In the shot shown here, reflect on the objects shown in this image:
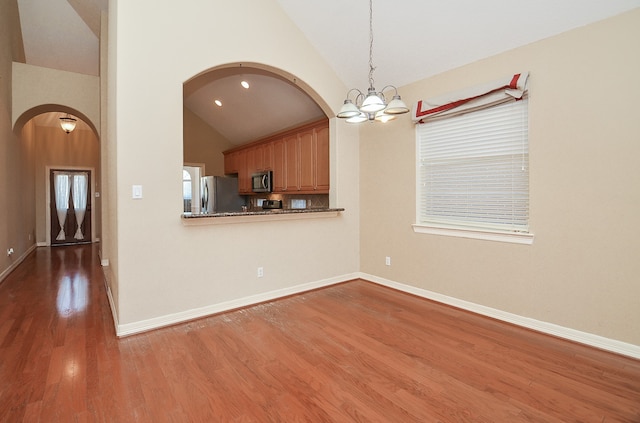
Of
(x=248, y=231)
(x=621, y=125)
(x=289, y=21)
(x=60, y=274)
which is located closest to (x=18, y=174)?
(x=60, y=274)

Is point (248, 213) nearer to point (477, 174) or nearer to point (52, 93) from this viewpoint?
point (477, 174)

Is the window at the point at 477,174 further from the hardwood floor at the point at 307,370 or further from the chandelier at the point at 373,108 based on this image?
the chandelier at the point at 373,108

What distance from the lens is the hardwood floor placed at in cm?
179

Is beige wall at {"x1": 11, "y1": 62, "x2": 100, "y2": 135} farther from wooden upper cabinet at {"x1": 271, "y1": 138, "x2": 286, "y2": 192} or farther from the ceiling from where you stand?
wooden upper cabinet at {"x1": 271, "y1": 138, "x2": 286, "y2": 192}

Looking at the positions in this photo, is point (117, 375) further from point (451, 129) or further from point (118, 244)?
point (451, 129)

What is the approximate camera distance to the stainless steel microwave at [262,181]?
5.96 m

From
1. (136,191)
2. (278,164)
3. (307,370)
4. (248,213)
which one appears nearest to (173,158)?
(136,191)

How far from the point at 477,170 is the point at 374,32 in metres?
1.82

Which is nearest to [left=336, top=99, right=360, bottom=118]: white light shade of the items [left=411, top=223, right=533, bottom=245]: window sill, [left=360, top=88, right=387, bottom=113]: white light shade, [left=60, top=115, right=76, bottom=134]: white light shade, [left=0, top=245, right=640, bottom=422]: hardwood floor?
[left=360, top=88, right=387, bottom=113]: white light shade

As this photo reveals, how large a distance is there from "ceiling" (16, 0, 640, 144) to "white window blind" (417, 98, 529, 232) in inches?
24.4

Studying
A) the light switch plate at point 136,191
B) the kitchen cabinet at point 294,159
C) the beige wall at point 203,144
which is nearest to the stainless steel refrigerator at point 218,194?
the kitchen cabinet at point 294,159

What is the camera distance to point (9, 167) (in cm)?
501

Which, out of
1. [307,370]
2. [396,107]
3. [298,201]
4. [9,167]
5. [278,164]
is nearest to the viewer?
[307,370]

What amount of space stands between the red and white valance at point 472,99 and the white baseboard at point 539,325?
77.8 inches
